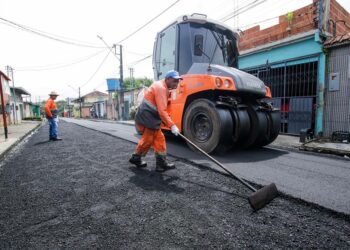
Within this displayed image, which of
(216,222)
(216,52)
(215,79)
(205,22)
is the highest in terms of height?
(205,22)

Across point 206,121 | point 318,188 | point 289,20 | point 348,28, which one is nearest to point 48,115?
point 206,121

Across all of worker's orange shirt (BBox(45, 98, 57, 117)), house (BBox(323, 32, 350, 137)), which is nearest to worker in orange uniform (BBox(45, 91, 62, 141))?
worker's orange shirt (BBox(45, 98, 57, 117))

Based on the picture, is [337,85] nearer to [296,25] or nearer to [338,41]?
[338,41]

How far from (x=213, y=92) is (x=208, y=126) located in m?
0.66

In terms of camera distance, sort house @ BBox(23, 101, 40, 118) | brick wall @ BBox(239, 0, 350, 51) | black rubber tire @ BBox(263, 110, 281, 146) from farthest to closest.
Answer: house @ BBox(23, 101, 40, 118) → brick wall @ BBox(239, 0, 350, 51) → black rubber tire @ BBox(263, 110, 281, 146)

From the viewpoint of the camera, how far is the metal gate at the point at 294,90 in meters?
7.15

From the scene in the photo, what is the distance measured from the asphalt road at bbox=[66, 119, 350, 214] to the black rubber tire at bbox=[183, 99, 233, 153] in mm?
256

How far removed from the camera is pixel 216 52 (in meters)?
4.90

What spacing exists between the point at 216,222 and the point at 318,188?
1.52 metres

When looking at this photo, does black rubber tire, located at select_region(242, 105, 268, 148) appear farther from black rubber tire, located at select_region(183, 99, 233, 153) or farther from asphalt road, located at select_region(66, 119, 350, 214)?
black rubber tire, located at select_region(183, 99, 233, 153)

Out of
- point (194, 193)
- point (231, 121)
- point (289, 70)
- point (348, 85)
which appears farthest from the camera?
point (289, 70)

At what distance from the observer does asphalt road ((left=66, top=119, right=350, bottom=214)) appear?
7.84 feet

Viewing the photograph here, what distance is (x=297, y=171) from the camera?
330cm

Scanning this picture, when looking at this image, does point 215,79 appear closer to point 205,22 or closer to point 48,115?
point 205,22
